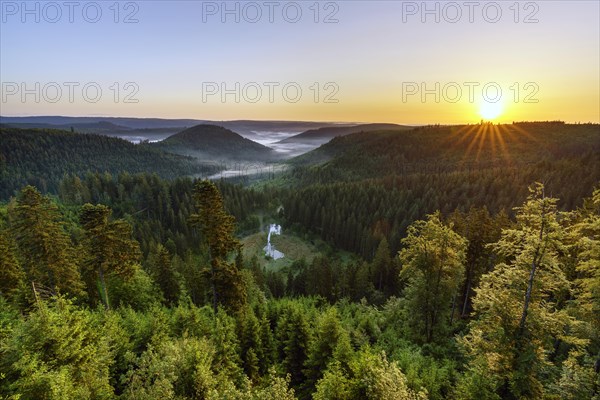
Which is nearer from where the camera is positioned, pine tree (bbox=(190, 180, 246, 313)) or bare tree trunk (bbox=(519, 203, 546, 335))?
bare tree trunk (bbox=(519, 203, 546, 335))

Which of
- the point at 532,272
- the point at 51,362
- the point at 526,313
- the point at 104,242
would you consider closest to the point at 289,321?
the point at 104,242

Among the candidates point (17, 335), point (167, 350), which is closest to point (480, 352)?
point (167, 350)

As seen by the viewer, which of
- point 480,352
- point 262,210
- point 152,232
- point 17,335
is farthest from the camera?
point 262,210

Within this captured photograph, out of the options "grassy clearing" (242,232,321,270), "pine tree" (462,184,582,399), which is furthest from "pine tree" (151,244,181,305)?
"grassy clearing" (242,232,321,270)

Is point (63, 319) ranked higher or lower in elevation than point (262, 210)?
higher

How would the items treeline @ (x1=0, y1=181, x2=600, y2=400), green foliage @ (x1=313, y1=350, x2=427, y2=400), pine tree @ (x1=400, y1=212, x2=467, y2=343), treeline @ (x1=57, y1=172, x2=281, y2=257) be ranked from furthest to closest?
treeline @ (x1=57, y1=172, x2=281, y2=257) < pine tree @ (x1=400, y1=212, x2=467, y2=343) < treeline @ (x1=0, y1=181, x2=600, y2=400) < green foliage @ (x1=313, y1=350, x2=427, y2=400)

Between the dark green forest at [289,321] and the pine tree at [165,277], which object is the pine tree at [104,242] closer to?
the dark green forest at [289,321]

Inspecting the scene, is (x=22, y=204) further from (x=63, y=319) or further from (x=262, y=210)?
(x=262, y=210)

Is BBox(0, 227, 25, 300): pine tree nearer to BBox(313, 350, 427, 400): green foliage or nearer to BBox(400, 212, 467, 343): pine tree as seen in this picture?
BBox(313, 350, 427, 400): green foliage
